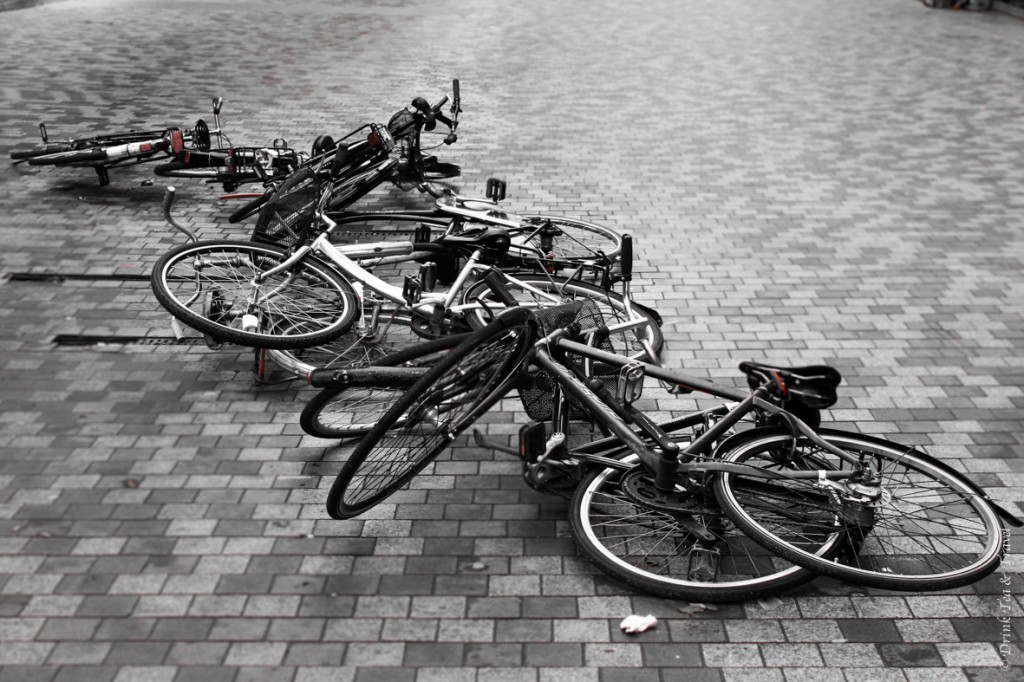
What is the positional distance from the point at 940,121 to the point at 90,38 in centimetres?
1390

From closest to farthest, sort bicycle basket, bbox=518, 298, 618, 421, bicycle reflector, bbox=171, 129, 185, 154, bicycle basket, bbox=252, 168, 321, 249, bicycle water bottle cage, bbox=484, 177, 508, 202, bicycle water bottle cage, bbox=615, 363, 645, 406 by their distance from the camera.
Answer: bicycle water bottle cage, bbox=615, 363, 645, 406 → bicycle basket, bbox=518, 298, 618, 421 → bicycle basket, bbox=252, 168, 321, 249 → bicycle water bottle cage, bbox=484, 177, 508, 202 → bicycle reflector, bbox=171, 129, 185, 154

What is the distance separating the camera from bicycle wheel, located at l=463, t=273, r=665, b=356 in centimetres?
546

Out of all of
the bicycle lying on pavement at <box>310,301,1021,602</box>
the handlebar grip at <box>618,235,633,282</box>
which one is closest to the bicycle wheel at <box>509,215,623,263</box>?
the handlebar grip at <box>618,235,633,282</box>

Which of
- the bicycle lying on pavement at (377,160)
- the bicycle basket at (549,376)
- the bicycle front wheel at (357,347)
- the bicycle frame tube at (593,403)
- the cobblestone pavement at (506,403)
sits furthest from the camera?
the bicycle lying on pavement at (377,160)

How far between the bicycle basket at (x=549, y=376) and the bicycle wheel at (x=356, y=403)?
403 mm

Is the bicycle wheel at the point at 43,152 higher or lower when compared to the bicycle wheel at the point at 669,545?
lower

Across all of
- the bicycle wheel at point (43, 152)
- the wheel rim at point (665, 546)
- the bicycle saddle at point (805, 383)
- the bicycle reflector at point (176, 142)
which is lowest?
the bicycle wheel at point (43, 152)

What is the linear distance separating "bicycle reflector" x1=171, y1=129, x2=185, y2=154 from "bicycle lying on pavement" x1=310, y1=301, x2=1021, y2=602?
5.26m

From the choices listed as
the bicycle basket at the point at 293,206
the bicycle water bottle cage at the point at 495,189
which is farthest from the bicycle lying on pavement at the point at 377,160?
the bicycle water bottle cage at the point at 495,189

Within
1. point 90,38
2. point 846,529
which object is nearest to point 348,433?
point 846,529

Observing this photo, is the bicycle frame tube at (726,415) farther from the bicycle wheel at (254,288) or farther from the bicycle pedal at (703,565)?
the bicycle wheel at (254,288)

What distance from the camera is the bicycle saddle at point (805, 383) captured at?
3.72 metres

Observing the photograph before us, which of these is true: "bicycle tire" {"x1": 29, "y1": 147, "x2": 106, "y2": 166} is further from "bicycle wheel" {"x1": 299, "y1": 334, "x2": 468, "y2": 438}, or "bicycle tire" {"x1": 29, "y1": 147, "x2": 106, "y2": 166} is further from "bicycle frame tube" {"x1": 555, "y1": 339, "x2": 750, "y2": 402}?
"bicycle frame tube" {"x1": 555, "y1": 339, "x2": 750, "y2": 402}

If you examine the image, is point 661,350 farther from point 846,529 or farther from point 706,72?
point 706,72
